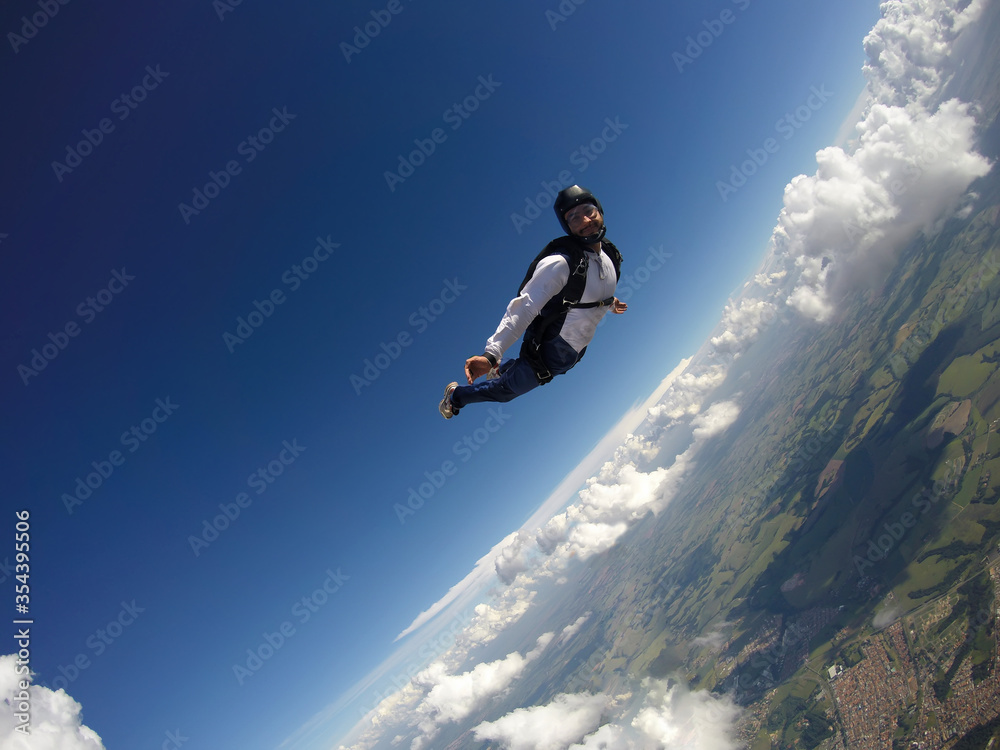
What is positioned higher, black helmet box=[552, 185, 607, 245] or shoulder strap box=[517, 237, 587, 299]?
black helmet box=[552, 185, 607, 245]

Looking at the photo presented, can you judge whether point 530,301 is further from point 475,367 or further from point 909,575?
point 909,575

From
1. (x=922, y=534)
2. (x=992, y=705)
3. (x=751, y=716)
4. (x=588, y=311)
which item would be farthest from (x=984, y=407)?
(x=588, y=311)

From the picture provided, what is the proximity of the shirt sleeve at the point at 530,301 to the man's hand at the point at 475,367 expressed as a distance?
0.63 feet

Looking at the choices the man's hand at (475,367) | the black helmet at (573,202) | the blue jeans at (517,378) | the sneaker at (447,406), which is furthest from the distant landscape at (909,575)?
the man's hand at (475,367)

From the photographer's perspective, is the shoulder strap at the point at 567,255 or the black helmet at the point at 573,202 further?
the black helmet at the point at 573,202

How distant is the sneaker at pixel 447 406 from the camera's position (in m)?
4.84

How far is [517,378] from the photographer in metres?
5.01

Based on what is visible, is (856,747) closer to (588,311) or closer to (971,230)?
(588,311)

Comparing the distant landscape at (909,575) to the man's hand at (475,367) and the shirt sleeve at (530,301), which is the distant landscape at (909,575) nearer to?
the shirt sleeve at (530,301)

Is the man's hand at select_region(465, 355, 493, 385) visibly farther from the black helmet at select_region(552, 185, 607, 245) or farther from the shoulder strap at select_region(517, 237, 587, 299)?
the black helmet at select_region(552, 185, 607, 245)

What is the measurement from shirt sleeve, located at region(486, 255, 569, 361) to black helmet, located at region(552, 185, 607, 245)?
1.71 ft

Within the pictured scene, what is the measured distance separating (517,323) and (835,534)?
241212mm

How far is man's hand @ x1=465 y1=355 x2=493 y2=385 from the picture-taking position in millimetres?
3730

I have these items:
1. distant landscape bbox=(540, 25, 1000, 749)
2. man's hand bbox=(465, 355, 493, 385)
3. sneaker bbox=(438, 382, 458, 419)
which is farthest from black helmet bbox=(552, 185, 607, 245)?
distant landscape bbox=(540, 25, 1000, 749)
